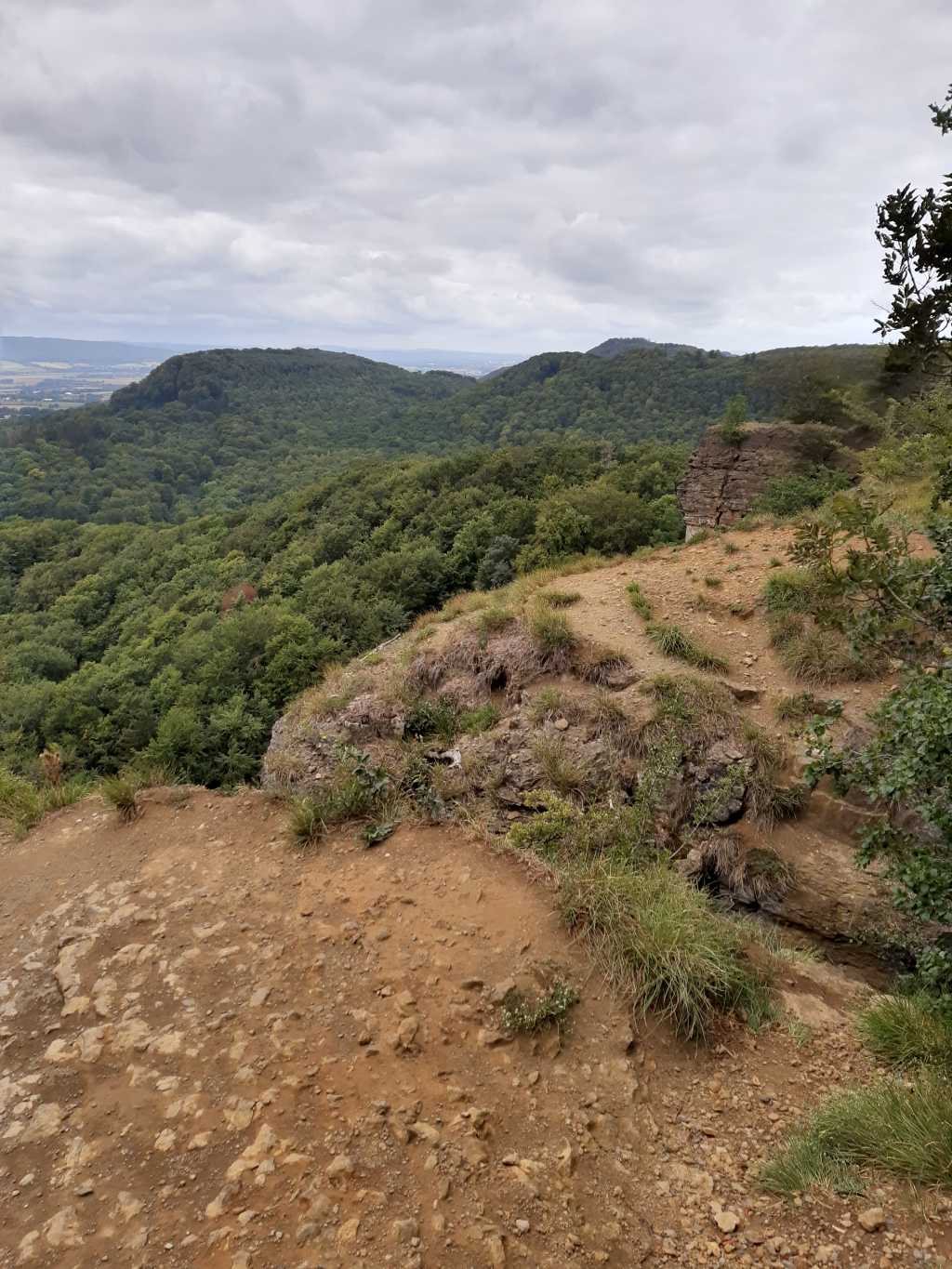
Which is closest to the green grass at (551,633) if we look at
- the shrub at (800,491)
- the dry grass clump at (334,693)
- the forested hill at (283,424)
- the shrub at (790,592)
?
the dry grass clump at (334,693)

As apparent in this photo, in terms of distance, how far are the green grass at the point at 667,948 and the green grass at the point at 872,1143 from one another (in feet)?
2.34

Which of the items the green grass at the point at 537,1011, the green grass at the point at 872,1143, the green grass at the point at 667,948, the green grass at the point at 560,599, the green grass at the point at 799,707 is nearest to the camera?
the green grass at the point at 872,1143

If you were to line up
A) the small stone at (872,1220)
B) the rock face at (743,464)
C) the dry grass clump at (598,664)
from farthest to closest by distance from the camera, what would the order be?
1. the rock face at (743,464)
2. the dry grass clump at (598,664)
3. the small stone at (872,1220)

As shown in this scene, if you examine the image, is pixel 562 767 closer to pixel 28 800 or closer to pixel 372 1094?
pixel 372 1094

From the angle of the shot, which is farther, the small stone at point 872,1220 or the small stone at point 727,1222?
the small stone at point 727,1222

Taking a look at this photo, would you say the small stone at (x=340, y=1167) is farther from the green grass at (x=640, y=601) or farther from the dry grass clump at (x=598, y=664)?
the green grass at (x=640, y=601)

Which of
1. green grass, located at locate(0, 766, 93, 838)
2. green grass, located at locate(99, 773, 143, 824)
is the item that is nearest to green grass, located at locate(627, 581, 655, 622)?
green grass, located at locate(99, 773, 143, 824)

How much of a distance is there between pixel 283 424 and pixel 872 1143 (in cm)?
9866

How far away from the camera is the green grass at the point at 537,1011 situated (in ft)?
10.8

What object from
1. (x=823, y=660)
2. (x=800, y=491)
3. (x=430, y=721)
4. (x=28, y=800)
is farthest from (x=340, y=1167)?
(x=800, y=491)

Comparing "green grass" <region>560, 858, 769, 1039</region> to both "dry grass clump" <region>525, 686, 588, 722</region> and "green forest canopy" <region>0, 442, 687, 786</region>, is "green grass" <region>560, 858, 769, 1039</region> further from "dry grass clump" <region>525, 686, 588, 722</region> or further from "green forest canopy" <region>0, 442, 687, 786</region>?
"green forest canopy" <region>0, 442, 687, 786</region>

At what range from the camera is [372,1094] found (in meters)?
2.96

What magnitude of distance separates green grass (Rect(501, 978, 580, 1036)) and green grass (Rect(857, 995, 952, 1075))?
1457 millimetres

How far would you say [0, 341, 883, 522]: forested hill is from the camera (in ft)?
188
